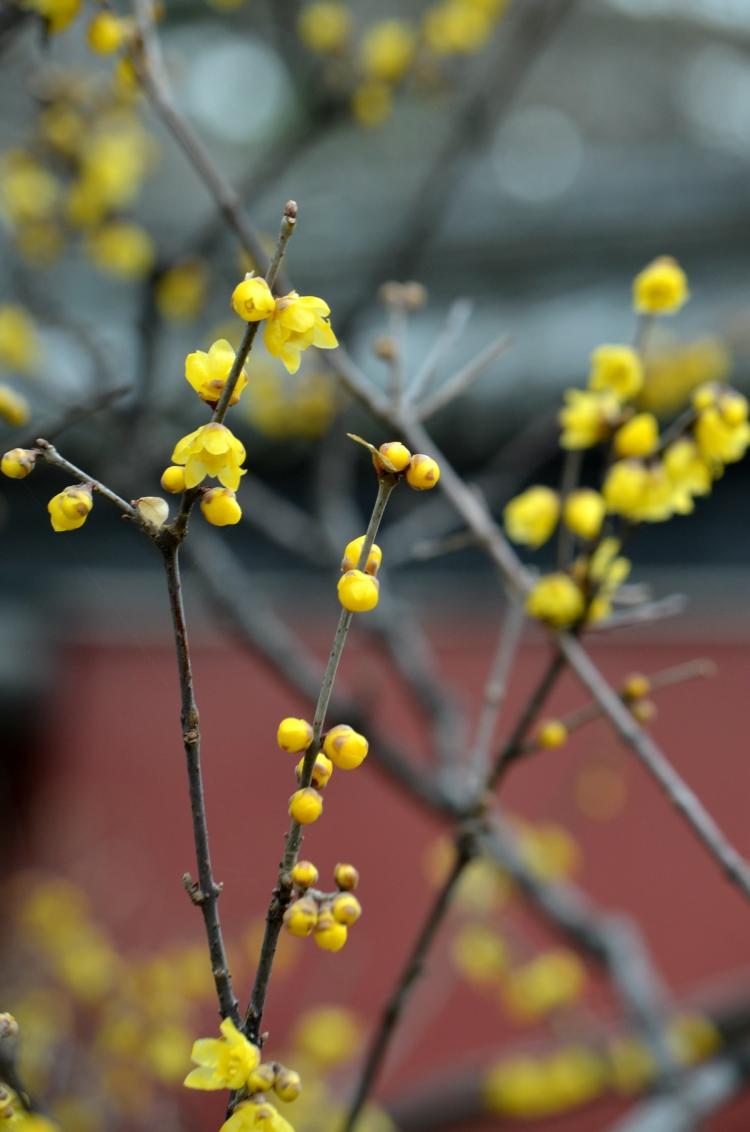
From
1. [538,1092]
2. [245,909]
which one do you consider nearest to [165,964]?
[538,1092]

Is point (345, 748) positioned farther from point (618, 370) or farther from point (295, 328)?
point (618, 370)

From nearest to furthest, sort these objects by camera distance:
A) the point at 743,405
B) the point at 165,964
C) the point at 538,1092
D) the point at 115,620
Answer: the point at 743,405
the point at 165,964
the point at 538,1092
the point at 115,620

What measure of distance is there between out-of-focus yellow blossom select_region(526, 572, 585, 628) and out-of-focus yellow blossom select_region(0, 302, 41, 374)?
2.68ft

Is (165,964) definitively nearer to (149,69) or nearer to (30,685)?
(149,69)

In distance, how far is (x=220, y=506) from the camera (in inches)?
17.2

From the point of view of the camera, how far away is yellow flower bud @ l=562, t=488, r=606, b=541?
76cm

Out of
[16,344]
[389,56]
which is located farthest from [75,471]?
[389,56]

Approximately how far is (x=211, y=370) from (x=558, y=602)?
39cm

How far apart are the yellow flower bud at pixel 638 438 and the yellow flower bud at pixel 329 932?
0.41 m

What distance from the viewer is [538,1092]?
5.09 ft

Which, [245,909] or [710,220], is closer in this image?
[245,909]

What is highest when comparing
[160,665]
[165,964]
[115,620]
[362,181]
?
[362,181]

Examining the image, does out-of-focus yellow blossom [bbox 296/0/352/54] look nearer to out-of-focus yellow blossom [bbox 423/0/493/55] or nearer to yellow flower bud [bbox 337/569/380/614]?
out-of-focus yellow blossom [bbox 423/0/493/55]

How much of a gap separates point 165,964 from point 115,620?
1447 millimetres
